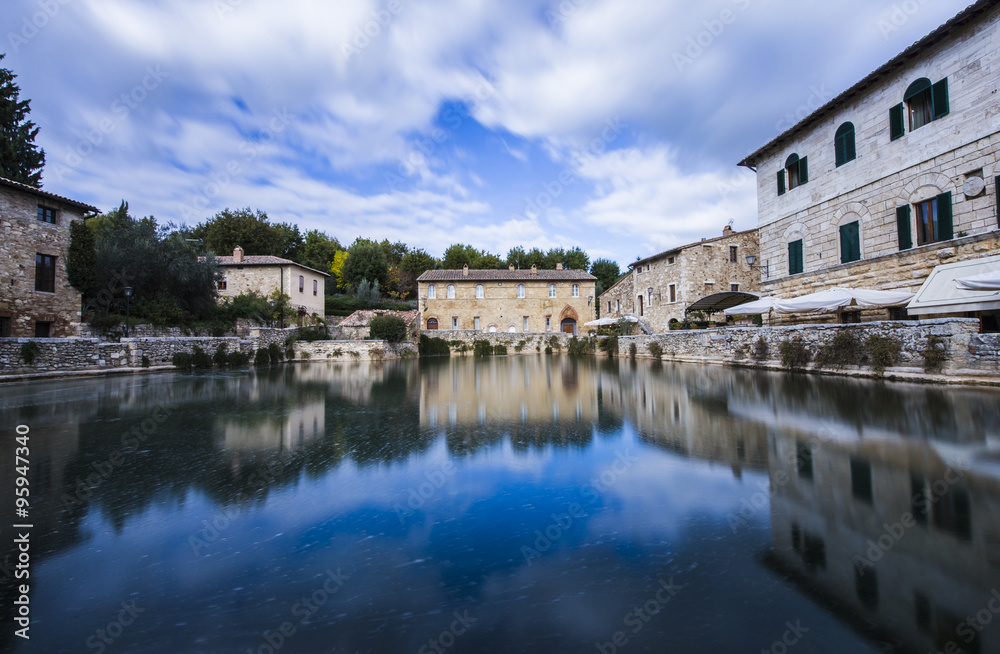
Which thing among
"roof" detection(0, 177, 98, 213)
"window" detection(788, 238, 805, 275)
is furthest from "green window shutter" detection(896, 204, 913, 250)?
"roof" detection(0, 177, 98, 213)

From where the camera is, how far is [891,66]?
1345 centimetres

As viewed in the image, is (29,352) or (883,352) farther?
(29,352)

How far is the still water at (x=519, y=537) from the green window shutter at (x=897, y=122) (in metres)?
11.4

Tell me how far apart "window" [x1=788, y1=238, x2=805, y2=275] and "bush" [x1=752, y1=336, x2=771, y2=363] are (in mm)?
3873

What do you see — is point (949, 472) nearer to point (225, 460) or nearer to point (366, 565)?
point (366, 565)

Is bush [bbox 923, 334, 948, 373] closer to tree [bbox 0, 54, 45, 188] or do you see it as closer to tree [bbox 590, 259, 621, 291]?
tree [bbox 0, 54, 45, 188]

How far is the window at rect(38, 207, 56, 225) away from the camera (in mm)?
17000

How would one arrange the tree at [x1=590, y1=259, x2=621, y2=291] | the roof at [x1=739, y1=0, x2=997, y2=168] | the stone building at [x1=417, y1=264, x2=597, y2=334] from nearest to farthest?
1. the roof at [x1=739, y1=0, x2=997, y2=168]
2. the stone building at [x1=417, y1=264, x2=597, y2=334]
3. the tree at [x1=590, y1=259, x2=621, y2=291]

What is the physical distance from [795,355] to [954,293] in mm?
3959

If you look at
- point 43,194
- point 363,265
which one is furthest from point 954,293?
point 363,265

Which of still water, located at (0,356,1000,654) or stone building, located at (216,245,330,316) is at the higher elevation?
stone building, located at (216,245,330,316)

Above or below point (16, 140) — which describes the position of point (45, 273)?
below

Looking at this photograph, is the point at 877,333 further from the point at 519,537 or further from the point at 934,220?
the point at 519,537

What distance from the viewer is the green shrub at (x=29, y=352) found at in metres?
14.5
